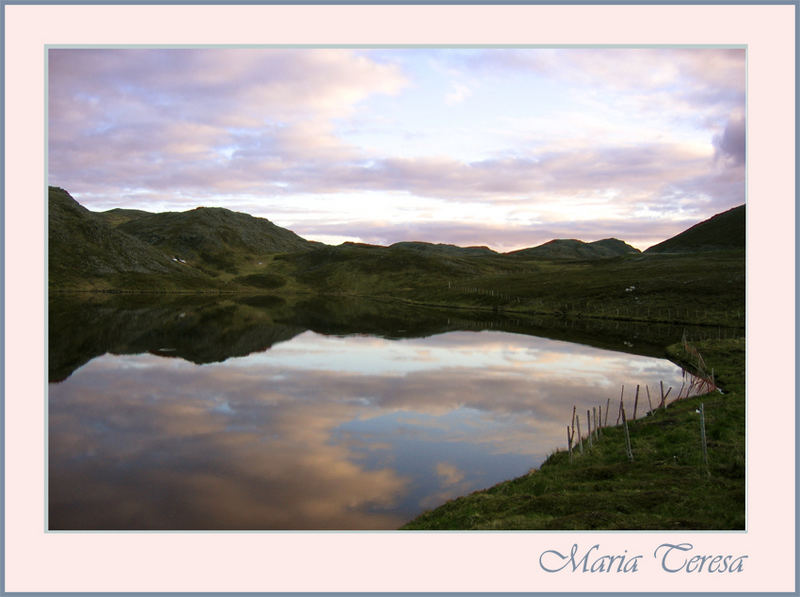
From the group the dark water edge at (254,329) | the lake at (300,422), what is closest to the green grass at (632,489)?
the lake at (300,422)

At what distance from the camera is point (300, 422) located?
32844mm

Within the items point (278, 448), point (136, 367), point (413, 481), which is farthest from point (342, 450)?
point (136, 367)

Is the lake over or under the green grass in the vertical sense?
under

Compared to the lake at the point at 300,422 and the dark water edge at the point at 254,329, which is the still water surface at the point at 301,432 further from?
the dark water edge at the point at 254,329

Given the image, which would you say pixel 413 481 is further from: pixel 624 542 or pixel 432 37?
pixel 432 37

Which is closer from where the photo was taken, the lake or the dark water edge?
the lake

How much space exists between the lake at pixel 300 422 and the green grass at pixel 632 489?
2.89m

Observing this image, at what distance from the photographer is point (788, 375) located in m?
12.5

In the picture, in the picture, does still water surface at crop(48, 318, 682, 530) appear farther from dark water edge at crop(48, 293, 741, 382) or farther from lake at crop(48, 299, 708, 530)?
dark water edge at crop(48, 293, 741, 382)

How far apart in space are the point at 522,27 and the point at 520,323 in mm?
85786

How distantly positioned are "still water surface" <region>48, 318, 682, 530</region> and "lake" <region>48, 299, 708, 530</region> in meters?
0.11

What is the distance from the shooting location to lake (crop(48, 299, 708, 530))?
68.4 ft

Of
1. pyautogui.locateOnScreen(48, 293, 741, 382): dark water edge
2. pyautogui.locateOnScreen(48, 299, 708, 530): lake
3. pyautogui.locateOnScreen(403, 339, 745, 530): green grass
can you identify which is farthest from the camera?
pyautogui.locateOnScreen(48, 293, 741, 382): dark water edge

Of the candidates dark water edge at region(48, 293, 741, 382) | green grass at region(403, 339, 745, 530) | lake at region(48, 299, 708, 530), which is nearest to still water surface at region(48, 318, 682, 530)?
lake at region(48, 299, 708, 530)
